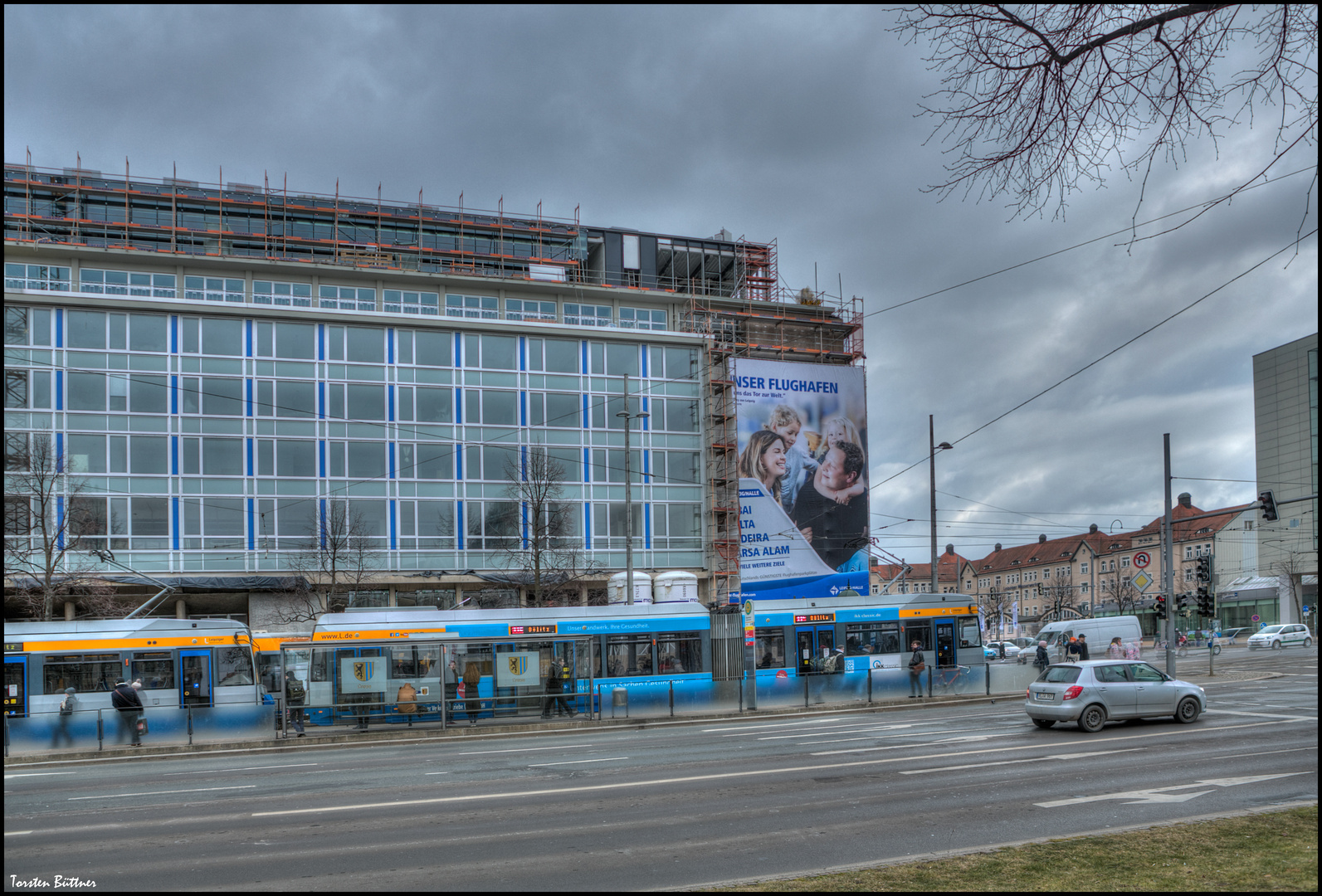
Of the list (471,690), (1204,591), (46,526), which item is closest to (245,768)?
(471,690)

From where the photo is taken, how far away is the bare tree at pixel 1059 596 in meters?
104

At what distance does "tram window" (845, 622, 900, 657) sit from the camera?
3130cm

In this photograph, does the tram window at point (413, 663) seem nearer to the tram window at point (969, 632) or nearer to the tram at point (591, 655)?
the tram at point (591, 655)

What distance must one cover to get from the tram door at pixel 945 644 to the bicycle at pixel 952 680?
211 centimetres

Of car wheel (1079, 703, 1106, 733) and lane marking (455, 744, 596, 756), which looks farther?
lane marking (455, 744, 596, 756)

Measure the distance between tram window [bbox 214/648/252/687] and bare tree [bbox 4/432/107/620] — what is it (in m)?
10.0

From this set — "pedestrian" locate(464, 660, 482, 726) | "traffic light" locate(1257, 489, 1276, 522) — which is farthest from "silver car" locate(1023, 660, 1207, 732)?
"pedestrian" locate(464, 660, 482, 726)

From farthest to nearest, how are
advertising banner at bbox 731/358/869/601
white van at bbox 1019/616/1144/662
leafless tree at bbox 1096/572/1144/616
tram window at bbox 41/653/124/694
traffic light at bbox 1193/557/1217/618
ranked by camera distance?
leafless tree at bbox 1096/572/1144/616, advertising banner at bbox 731/358/869/601, white van at bbox 1019/616/1144/662, traffic light at bbox 1193/557/1217/618, tram window at bbox 41/653/124/694

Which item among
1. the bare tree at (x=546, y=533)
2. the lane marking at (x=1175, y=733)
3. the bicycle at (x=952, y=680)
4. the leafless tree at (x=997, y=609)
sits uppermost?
the bare tree at (x=546, y=533)

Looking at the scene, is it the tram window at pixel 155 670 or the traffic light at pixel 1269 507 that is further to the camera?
the traffic light at pixel 1269 507

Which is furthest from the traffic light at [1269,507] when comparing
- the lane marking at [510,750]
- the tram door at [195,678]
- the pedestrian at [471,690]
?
the tram door at [195,678]

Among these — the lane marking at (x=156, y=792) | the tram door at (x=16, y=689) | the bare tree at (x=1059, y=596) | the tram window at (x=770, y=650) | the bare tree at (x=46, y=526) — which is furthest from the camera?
the bare tree at (x=1059, y=596)

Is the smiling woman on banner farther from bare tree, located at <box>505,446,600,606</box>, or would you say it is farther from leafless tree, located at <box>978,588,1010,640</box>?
leafless tree, located at <box>978,588,1010,640</box>

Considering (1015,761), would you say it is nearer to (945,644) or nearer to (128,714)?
(945,644)
